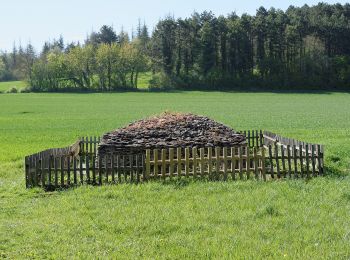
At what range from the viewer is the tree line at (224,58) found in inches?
3932

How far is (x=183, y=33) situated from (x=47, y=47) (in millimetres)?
82508

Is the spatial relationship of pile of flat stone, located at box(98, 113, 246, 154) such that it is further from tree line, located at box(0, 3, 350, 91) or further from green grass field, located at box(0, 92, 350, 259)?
tree line, located at box(0, 3, 350, 91)

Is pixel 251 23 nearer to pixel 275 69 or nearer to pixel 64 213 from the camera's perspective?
pixel 275 69

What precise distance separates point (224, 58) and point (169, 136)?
9568cm

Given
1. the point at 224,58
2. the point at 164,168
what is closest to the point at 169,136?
the point at 164,168

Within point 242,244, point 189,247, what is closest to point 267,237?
point 242,244

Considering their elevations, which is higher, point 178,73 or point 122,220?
point 178,73

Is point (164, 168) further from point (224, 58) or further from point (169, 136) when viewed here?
point (224, 58)

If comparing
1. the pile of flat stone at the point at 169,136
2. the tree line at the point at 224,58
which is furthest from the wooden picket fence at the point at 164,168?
the tree line at the point at 224,58

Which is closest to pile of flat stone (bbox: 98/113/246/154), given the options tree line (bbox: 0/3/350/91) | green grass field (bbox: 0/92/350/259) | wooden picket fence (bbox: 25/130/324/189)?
wooden picket fence (bbox: 25/130/324/189)

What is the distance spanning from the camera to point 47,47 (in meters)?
177

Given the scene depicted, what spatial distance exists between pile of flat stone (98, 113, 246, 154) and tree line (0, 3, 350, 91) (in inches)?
3316

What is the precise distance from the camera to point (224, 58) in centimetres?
10869

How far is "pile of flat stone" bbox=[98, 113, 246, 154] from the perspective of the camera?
15.1 m
